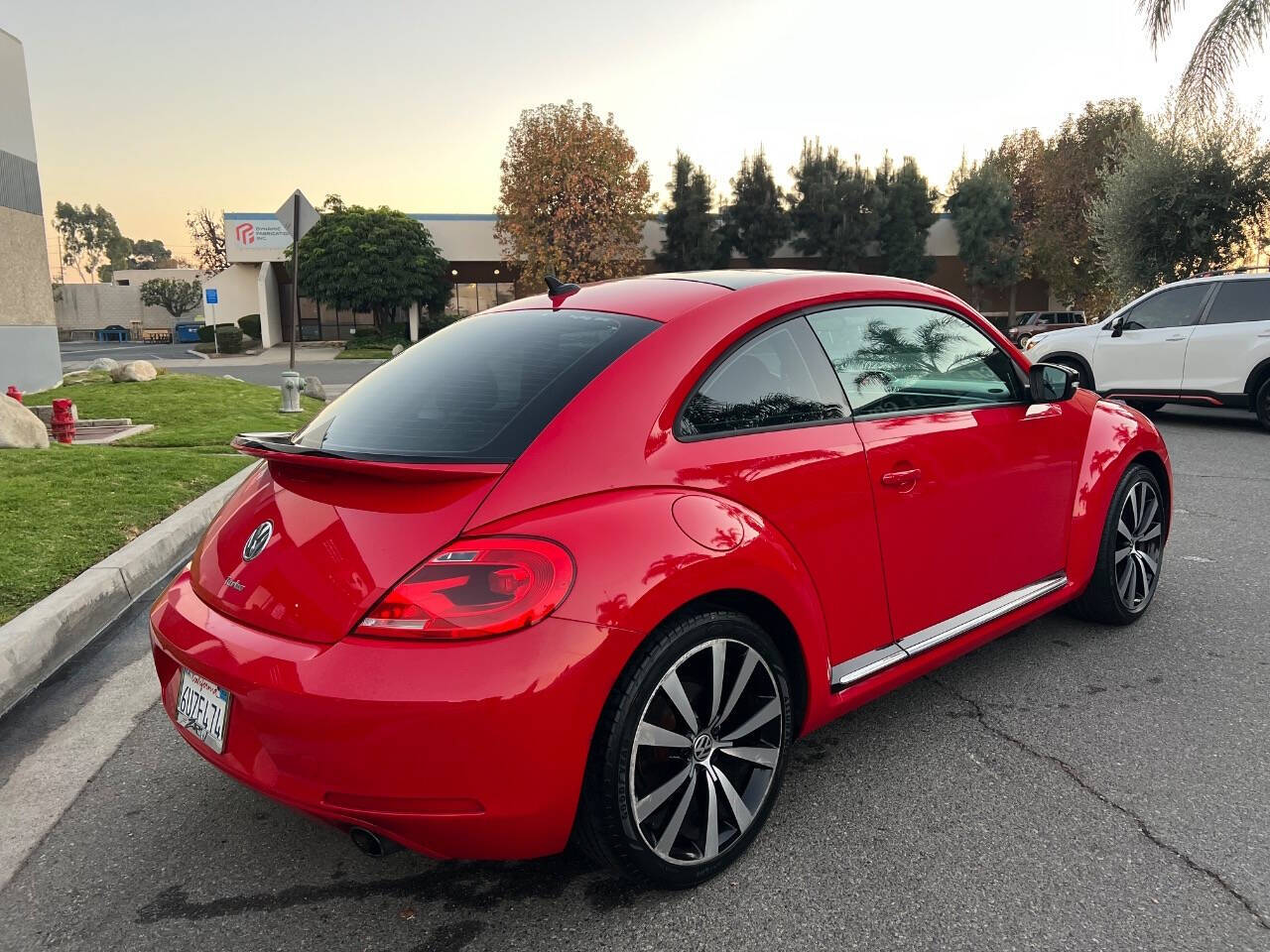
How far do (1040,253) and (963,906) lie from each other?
43.8 metres

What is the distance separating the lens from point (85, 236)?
5217 inches

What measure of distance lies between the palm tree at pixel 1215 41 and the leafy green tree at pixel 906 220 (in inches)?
1149

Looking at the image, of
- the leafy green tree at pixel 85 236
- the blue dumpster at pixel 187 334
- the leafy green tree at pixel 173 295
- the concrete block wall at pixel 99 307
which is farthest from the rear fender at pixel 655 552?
the leafy green tree at pixel 85 236

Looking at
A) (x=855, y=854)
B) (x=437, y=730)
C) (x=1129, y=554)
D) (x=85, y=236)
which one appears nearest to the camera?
(x=437, y=730)

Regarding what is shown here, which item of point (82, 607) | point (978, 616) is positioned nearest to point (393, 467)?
point (978, 616)

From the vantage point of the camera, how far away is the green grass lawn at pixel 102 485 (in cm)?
484

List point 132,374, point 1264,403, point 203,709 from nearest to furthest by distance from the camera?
point 203,709 < point 1264,403 < point 132,374

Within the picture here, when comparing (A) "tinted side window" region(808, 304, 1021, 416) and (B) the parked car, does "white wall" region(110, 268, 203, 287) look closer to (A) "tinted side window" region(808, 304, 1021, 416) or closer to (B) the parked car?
(B) the parked car

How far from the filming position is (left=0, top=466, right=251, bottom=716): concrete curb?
12.2ft

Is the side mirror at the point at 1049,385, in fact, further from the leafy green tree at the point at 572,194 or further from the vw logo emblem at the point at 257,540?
the leafy green tree at the point at 572,194

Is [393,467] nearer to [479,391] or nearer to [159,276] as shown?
[479,391]

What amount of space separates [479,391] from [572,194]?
39.9 meters

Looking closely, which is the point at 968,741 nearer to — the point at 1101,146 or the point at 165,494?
the point at 165,494

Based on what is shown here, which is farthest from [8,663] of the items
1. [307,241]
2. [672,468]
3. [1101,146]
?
[307,241]
